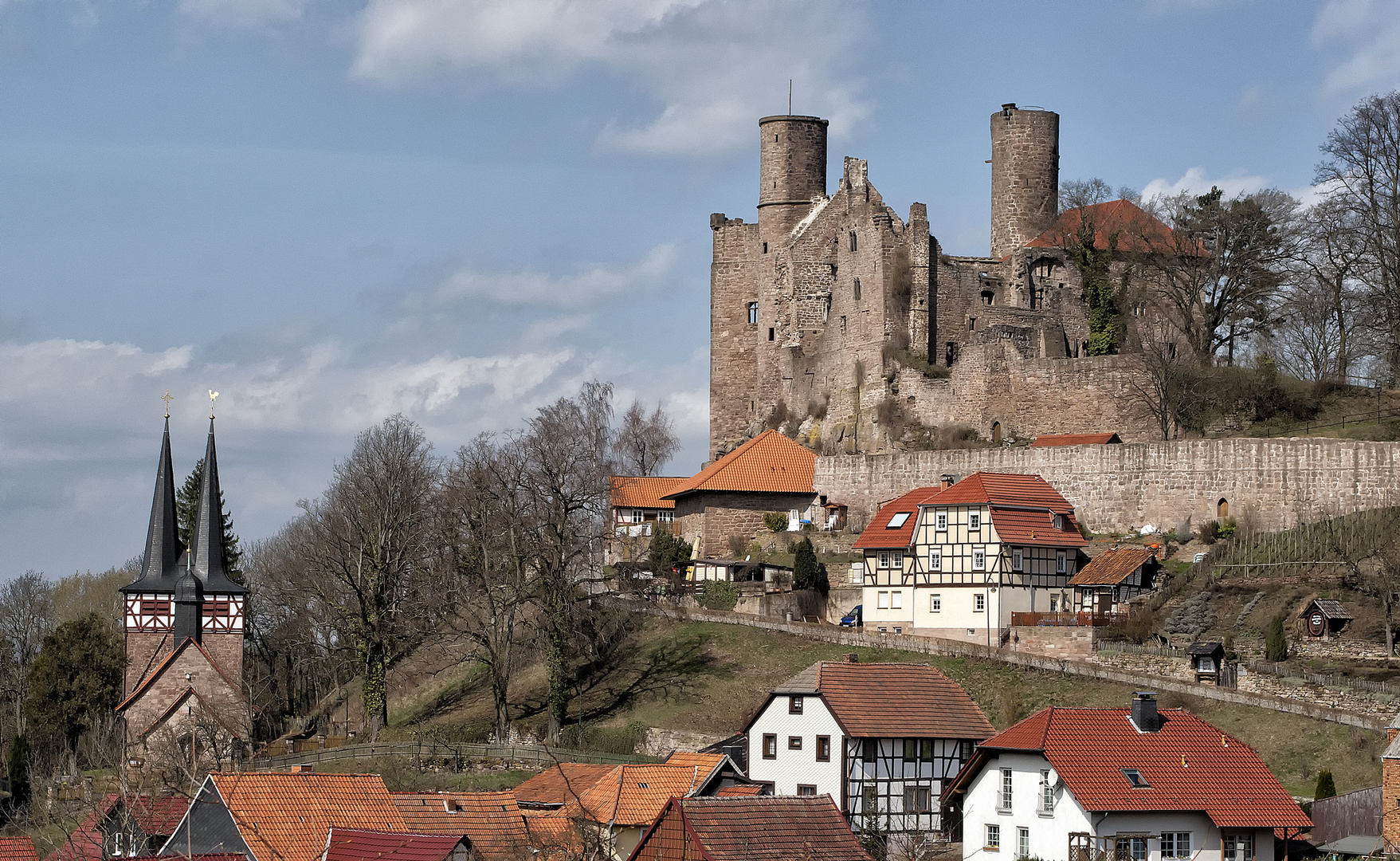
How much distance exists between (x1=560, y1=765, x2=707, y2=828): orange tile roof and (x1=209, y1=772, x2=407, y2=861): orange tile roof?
3.65m

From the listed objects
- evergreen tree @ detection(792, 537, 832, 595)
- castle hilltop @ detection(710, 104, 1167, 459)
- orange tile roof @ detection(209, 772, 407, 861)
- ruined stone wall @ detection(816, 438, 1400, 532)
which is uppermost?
castle hilltop @ detection(710, 104, 1167, 459)

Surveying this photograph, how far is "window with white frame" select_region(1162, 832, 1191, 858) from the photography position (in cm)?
3631

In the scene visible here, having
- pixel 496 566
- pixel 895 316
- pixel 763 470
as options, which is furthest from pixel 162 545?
pixel 895 316

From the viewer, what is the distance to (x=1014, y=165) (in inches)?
2795

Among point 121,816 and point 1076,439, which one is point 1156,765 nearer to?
point 121,816

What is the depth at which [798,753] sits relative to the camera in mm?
42719

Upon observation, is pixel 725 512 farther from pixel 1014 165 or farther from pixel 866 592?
pixel 1014 165

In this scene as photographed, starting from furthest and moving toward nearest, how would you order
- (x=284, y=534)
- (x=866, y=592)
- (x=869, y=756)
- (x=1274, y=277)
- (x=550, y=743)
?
(x=284, y=534)
(x=1274, y=277)
(x=866, y=592)
(x=550, y=743)
(x=869, y=756)

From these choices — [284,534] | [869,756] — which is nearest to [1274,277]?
[869,756]

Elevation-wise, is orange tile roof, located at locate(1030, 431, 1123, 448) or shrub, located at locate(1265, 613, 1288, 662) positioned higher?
orange tile roof, located at locate(1030, 431, 1123, 448)

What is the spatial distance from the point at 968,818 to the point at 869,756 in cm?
374

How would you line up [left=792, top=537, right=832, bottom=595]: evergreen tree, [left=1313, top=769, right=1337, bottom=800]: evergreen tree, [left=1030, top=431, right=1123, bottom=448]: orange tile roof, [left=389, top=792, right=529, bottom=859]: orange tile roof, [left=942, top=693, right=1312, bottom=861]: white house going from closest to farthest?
[left=942, top=693, right=1312, bottom=861]: white house → [left=389, top=792, right=529, bottom=859]: orange tile roof → [left=1313, top=769, right=1337, bottom=800]: evergreen tree → [left=792, top=537, right=832, bottom=595]: evergreen tree → [left=1030, top=431, right=1123, bottom=448]: orange tile roof

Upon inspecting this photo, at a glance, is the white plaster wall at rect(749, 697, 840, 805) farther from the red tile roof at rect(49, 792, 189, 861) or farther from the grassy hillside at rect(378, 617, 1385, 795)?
the red tile roof at rect(49, 792, 189, 861)

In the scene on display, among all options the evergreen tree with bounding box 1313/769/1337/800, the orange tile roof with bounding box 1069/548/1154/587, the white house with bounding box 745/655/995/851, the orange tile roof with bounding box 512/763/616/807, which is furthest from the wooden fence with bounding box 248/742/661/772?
the evergreen tree with bounding box 1313/769/1337/800
